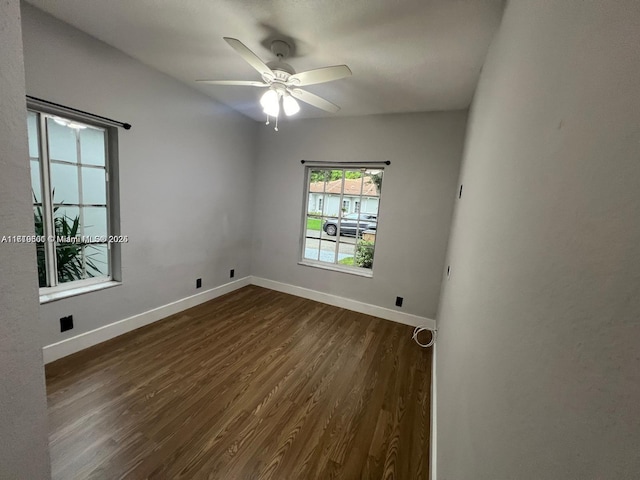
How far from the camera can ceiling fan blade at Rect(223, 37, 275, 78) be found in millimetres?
1417

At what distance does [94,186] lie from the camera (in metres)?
2.27

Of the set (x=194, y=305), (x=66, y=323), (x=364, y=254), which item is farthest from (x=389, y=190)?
(x=66, y=323)

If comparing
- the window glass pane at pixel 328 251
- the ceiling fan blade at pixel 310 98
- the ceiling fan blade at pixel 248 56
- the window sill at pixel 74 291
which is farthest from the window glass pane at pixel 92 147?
the window glass pane at pixel 328 251

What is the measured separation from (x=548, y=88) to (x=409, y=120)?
2.62m

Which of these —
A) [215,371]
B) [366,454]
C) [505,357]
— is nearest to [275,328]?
[215,371]

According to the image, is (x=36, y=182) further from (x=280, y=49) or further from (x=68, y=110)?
(x=280, y=49)

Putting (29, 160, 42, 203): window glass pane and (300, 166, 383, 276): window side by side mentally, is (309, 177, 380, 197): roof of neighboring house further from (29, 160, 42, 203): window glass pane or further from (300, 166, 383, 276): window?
(29, 160, 42, 203): window glass pane

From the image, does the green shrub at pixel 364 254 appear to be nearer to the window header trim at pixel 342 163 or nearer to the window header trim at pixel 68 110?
the window header trim at pixel 342 163

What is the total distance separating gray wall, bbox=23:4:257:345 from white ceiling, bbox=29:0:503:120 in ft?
0.69

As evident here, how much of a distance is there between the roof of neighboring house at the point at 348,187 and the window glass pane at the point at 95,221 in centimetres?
236

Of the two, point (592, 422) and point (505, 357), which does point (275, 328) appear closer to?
point (505, 357)

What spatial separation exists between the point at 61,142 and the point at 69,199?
44 cm

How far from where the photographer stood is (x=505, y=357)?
625 mm

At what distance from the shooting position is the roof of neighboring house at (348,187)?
11.0ft
